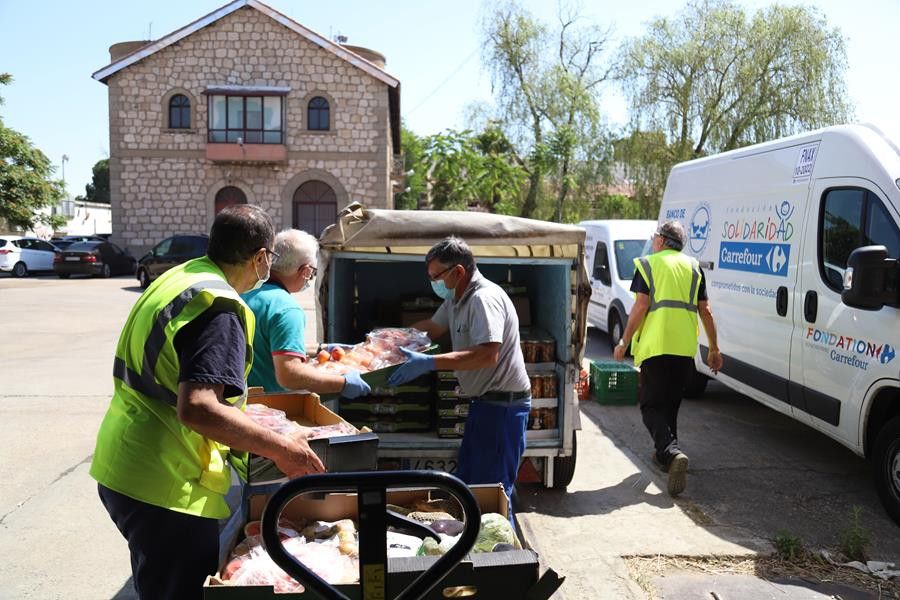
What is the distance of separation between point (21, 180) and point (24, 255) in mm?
3047

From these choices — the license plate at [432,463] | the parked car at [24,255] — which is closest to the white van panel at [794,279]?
the license plate at [432,463]

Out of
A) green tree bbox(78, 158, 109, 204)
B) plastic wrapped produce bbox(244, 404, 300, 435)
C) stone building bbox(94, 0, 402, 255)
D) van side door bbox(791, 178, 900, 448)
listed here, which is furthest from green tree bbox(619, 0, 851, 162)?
green tree bbox(78, 158, 109, 204)

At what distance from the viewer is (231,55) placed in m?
33.1

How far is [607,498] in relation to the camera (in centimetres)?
601

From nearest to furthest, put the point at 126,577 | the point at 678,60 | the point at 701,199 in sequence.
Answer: the point at 126,577
the point at 701,199
the point at 678,60

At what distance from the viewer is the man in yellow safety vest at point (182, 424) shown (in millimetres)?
2355

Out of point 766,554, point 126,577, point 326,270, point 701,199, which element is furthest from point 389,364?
point 701,199

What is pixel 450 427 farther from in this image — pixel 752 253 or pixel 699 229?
pixel 699 229

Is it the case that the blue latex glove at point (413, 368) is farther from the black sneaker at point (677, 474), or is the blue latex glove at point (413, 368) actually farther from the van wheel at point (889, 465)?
the van wheel at point (889, 465)

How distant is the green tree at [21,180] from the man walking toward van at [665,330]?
3069 cm

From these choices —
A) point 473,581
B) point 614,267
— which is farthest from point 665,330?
point 614,267

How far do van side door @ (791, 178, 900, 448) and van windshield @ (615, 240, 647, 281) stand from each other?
20.3 feet

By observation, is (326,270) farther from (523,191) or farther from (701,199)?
(523,191)

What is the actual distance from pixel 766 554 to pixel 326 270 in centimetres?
357
